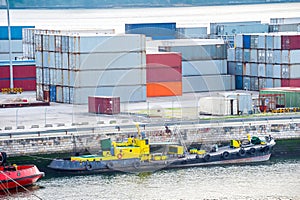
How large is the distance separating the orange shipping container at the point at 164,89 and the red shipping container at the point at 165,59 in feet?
3.83

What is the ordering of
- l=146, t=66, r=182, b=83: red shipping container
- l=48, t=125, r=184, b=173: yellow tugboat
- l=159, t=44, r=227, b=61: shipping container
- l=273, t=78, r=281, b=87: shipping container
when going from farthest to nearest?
1. l=159, t=44, r=227, b=61: shipping container
2. l=146, t=66, r=182, b=83: red shipping container
3. l=273, t=78, r=281, b=87: shipping container
4. l=48, t=125, r=184, b=173: yellow tugboat

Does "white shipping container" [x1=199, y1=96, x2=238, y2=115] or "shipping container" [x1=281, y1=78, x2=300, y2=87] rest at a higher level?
"shipping container" [x1=281, y1=78, x2=300, y2=87]

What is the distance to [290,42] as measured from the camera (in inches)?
2509

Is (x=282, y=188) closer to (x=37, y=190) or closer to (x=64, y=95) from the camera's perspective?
(x=37, y=190)

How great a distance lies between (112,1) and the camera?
19738 cm

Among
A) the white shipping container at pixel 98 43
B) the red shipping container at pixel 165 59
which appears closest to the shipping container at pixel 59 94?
→ the white shipping container at pixel 98 43

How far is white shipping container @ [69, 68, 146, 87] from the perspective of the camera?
60.4 meters

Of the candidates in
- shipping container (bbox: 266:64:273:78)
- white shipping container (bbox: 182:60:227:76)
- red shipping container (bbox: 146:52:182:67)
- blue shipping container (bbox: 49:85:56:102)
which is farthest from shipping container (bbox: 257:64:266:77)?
blue shipping container (bbox: 49:85:56:102)

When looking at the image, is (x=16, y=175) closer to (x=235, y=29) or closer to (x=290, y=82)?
(x=290, y=82)

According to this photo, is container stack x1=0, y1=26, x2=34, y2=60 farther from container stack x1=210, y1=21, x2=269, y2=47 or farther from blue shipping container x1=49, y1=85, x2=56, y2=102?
blue shipping container x1=49, y1=85, x2=56, y2=102

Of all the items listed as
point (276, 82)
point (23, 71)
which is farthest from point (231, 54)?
point (23, 71)

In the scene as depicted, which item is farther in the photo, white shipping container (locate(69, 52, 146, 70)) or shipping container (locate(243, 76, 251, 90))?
shipping container (locate(243, 76, 251, 90))

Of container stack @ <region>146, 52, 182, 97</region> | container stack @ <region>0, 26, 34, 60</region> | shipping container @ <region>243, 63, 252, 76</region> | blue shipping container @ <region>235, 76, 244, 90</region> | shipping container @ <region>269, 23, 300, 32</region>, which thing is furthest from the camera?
shipping container @ <region>269, 23, 300, 32</region>

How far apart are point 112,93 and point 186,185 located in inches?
745
